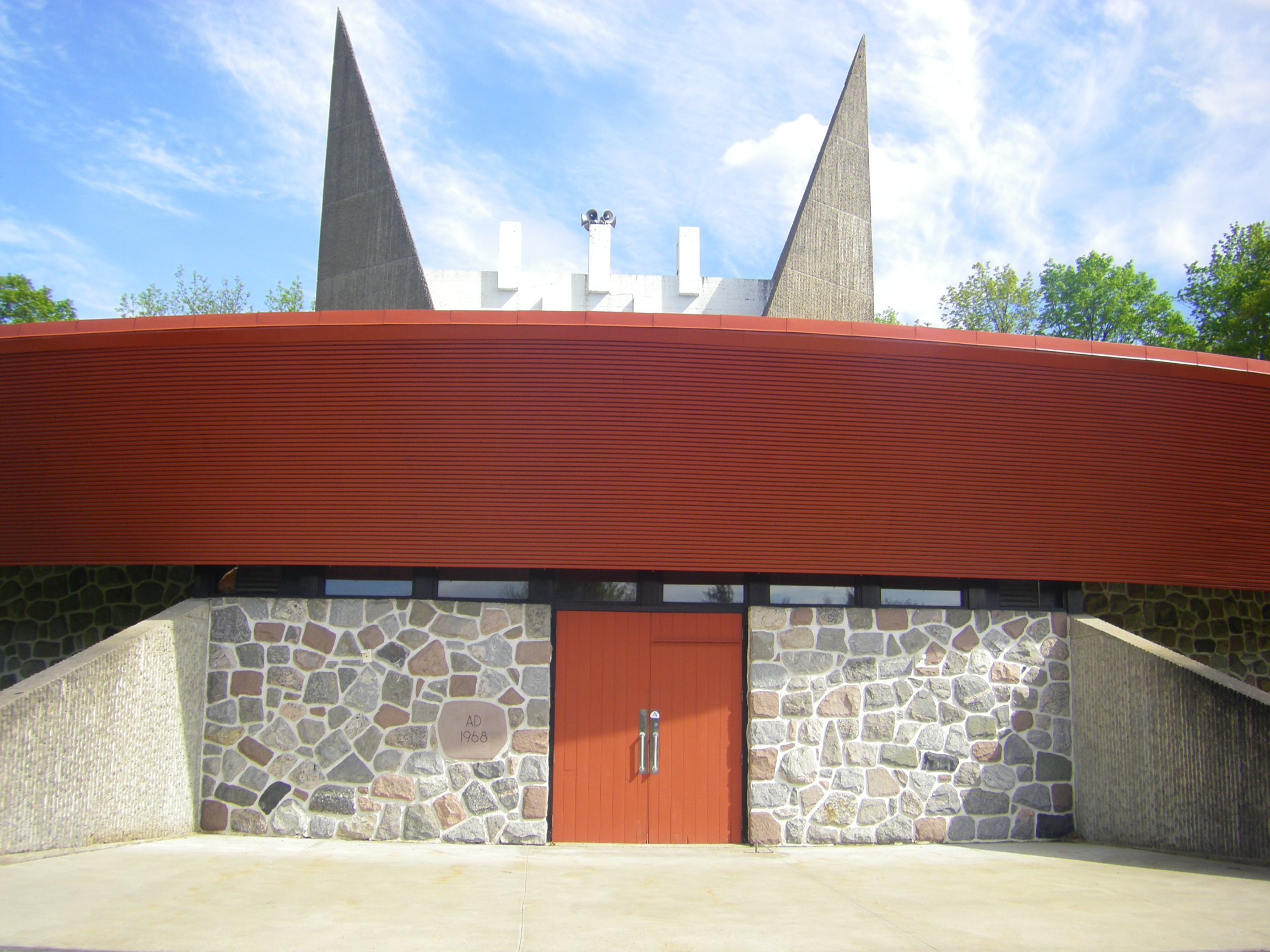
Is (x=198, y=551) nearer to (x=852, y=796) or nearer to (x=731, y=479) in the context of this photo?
(x=731, y=479)

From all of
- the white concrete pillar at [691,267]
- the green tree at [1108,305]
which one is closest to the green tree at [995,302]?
the green tree at [1108,305]

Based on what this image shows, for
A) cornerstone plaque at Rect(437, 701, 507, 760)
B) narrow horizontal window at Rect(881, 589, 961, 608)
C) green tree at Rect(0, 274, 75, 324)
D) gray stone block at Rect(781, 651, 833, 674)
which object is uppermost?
green tree at Rect(0, 274, 75, 324)

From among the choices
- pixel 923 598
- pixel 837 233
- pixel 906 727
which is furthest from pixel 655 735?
pixel 837 233

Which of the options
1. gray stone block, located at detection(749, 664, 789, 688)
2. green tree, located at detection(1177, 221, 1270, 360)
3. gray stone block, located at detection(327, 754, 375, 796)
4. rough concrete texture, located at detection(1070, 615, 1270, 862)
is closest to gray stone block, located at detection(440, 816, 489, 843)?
gray stone block, located at detection(327, 754, 375, 796)

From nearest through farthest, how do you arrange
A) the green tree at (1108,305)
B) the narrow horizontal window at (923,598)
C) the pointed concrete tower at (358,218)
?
1. the narrow horizontal window at (923,598)
2. the pointed concrete tower at (358,218)
3. the green tree at (1108,305)

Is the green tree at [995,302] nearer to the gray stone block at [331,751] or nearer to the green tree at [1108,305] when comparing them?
the green tree at [1108,305]

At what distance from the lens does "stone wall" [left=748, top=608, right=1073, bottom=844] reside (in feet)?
30.9

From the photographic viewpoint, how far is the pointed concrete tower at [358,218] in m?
13.7

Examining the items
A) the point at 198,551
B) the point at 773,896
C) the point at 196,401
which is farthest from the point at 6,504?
the point at 773,896

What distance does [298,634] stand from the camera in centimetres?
956

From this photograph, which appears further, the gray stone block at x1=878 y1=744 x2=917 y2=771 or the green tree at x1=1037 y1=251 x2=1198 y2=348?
the green tree at x1=1037 y1=251 x2=1198 y2=348

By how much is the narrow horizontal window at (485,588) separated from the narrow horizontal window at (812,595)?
2.76 m

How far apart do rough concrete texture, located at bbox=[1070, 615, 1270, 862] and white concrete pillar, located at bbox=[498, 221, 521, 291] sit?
47.6 ft

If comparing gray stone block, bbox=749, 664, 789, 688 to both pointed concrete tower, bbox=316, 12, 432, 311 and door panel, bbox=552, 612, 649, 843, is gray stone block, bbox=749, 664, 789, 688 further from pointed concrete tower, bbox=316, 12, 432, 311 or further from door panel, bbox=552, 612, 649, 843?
pointed concrete tower, bbox=316, 12, 432, 311
